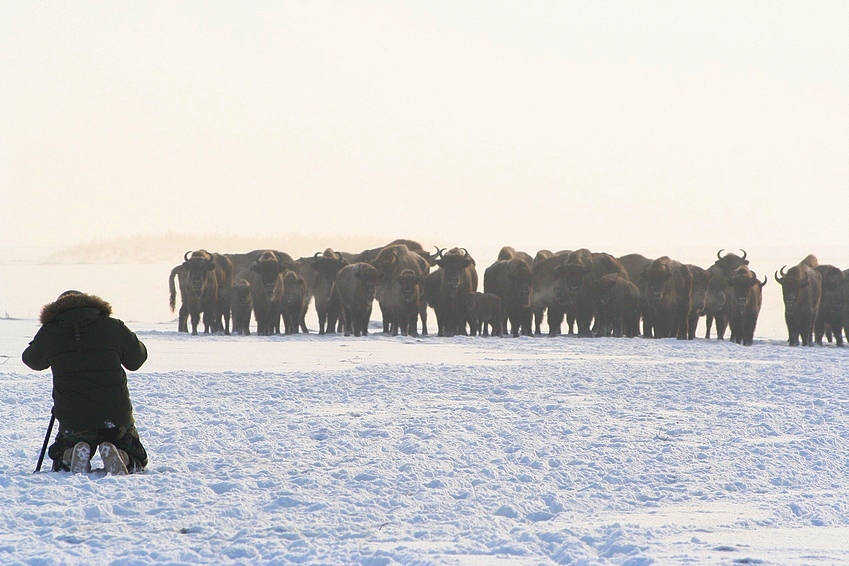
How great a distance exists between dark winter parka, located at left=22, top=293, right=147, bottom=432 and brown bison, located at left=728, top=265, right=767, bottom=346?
1732 centimetres

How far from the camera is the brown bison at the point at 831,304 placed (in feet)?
79.5

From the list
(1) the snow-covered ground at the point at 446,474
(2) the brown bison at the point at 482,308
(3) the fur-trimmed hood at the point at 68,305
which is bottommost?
(1) the snow-covered ground at the point at 446,474

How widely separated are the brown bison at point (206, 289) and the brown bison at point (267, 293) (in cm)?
94

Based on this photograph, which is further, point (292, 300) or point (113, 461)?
point (292, 300)

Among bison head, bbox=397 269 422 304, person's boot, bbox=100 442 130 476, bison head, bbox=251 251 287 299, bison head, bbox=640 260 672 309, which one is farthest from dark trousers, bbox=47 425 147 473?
bison head, bbox=640 260 672 309

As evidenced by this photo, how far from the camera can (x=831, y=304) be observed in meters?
24.5

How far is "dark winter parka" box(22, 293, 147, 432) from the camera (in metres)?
7.27

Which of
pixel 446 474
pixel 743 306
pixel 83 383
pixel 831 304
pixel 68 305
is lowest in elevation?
pixel 446 474

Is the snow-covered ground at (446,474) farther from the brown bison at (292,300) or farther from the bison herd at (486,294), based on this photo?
the brown bison at (292,300)

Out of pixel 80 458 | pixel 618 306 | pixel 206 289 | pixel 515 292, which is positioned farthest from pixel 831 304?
pixel 80 458

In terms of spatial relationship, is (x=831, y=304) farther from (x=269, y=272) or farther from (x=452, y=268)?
(x=269, y=272)

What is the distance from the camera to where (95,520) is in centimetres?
605

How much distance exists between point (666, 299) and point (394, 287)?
6.35 meters

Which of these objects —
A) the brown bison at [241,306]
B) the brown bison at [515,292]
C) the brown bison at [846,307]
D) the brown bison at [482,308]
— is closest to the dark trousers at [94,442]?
the brown bison at [482,308]
